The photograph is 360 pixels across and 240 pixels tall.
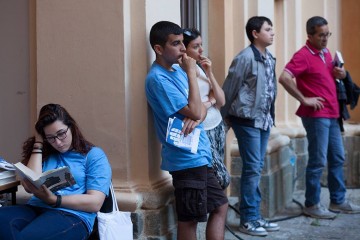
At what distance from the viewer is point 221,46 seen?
7422 millimetres

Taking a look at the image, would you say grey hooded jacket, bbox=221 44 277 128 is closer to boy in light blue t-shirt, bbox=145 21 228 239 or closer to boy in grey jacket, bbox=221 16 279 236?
boy in grey jacket, bbox=221 16 279 236

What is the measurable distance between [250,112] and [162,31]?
1696 millimetres

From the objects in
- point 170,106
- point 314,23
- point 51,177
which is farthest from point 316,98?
point 51,177

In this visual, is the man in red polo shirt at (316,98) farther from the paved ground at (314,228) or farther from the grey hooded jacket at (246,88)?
the grey hooded jacket at (246,88)

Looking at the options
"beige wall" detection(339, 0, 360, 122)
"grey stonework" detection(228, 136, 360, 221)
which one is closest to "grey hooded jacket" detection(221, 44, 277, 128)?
"grey stonework" detection(228, 136, 360, 221)

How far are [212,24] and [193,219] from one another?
316 centimetres

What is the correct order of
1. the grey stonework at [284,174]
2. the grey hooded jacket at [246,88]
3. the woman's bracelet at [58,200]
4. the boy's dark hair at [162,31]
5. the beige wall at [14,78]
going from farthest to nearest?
the grey stonework at [284,174] < the grey hooded jacket at [246,88] < the beige wall at [14,78] < the boy's dark hair at [162,31] < the woman's bracelet at [58,200]

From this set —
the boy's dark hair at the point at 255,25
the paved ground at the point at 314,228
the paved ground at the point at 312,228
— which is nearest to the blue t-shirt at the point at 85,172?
the paved ground at the point at 312,228

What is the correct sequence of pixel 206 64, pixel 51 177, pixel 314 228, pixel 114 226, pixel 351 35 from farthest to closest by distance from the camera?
pixel 351 35 → pixel 314 228 → pixel 206 64 → pixel 114 226 → pixel 51 177

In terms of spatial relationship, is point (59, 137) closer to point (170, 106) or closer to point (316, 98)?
point (170, 106)

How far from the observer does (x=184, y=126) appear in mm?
4777

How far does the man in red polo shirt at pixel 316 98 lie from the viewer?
285 inches

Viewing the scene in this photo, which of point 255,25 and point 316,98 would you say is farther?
point 316,98

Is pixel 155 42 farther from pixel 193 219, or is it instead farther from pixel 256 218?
pixel 256 218
